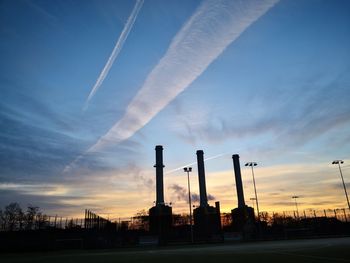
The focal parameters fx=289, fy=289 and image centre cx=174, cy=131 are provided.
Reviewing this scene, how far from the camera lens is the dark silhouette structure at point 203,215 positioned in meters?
86.1

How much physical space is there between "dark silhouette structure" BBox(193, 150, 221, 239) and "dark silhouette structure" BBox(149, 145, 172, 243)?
346 inches

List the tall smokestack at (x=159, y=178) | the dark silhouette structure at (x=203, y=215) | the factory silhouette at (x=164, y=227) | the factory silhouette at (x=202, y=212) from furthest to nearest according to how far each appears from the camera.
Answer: the dark silhouette structure at (x=203, y=215) → the factory silhouette at (x=202, y=212) → the tall smokestack at (x=159, y=178) → the factory silhouette at (x=164, y=227)

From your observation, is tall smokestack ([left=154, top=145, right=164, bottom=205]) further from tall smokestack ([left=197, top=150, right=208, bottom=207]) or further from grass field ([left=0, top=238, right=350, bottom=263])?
grass field ([left=0, top=238, right=350, bottom=263])

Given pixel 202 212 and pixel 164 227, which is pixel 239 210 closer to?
pixel 202 212

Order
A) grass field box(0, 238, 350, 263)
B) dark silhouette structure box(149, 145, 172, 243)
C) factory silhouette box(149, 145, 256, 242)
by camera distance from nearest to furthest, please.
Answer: grass field box(0, 238, 350, 263) < dark silhouette structure box(149, 145, 172, 243) < factory silhouette box(149, 145, 256, 242)

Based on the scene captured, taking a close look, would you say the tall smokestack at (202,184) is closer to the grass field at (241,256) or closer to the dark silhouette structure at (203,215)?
the dark silhouette structure at (203,215)

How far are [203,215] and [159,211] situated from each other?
1383 centimetres

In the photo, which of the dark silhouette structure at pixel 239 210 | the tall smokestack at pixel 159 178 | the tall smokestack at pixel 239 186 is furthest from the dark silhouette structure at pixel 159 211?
the tall smokestack at pixel 239 186

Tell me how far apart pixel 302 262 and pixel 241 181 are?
77334mm

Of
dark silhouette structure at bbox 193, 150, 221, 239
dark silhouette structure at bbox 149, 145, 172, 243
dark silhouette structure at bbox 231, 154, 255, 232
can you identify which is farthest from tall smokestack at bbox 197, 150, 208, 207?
dark silhouette structure at bbox 231, 154, 255, 232

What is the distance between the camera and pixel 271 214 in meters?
96.6

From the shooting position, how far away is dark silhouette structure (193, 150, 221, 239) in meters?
86.1

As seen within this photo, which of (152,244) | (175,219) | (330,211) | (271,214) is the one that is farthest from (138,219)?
(330,211)

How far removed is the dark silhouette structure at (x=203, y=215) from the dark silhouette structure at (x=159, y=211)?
879 cm
